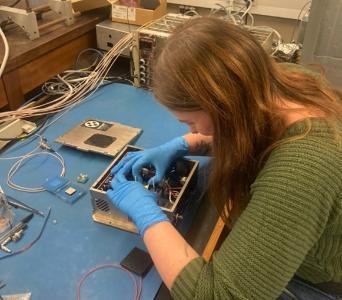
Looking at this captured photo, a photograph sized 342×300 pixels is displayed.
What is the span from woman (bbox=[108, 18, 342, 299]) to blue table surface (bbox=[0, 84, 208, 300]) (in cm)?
11

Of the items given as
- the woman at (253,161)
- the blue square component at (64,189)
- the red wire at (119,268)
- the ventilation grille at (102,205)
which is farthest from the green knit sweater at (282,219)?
the blue square component at (64,189)

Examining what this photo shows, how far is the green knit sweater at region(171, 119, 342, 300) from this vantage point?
0.60 metres

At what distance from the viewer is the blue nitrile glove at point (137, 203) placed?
30.2 inches

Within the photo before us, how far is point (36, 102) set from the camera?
4.49ft

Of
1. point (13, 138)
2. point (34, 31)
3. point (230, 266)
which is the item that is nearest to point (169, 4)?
point (34, 31)

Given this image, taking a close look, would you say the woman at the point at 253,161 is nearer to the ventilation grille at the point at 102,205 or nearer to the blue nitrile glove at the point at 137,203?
the blue nitrile glove at the point at 137,203

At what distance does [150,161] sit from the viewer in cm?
96

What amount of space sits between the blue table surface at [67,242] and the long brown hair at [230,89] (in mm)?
310

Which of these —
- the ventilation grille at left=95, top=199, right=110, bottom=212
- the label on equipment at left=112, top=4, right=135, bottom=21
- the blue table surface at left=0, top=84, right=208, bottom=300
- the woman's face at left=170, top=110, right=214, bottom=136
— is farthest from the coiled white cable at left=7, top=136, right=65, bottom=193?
A: the label on equipment at left=112, top=4, right=135, bottom=21

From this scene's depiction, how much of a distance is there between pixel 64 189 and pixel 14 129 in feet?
1.16

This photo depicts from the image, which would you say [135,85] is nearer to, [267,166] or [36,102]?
[36,102]

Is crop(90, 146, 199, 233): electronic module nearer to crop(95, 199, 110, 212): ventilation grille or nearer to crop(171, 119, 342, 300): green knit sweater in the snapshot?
crop(95, 199, 110, 212): ventilation grille

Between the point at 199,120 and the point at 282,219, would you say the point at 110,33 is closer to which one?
the point at 199,120

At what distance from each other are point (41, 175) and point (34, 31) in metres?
0.67
